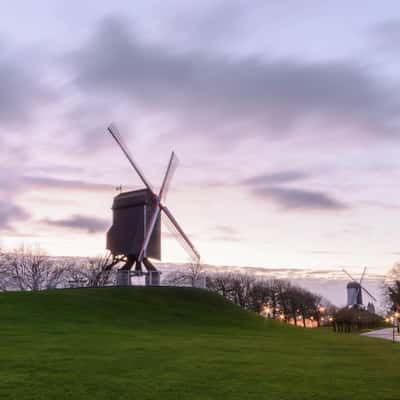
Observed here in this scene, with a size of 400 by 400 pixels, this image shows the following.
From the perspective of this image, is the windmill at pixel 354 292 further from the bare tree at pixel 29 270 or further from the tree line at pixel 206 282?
the bare tree at pixel 29 270

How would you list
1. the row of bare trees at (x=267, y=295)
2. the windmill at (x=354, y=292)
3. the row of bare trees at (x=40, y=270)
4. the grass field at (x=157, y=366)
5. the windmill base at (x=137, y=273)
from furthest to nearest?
the windmill at (x=354, y=292) → the row of bare trees at (x=267, y=295) → the row of bare trees at (x=40, y=270) → the windmill base at (x=137, y=273) → the grass field at (x=157, y=366)

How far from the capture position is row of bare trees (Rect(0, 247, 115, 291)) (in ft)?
317

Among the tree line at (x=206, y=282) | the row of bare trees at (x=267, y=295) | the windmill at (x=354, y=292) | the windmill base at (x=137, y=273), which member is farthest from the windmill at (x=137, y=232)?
the windmill at (x=354, y=292)

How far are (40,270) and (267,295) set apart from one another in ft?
156

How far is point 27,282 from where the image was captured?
3848 inches

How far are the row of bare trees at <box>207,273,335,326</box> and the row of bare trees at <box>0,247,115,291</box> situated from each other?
2582 centimetres

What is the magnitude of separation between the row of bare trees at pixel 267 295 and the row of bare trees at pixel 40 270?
25.8 meters

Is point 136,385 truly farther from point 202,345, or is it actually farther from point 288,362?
point 202,345

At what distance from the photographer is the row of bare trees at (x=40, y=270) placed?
96.6 m

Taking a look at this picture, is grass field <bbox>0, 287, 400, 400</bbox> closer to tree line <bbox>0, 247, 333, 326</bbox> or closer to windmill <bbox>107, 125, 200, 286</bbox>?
windmill <bbox>107, 125, 200, 286</bbox>

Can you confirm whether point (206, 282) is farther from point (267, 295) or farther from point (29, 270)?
point (29, 270)

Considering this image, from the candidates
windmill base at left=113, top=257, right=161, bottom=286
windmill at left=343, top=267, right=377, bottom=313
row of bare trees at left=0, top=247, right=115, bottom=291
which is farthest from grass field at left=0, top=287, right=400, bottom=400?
windmill at left=343, top=267, right=377, bottom=313

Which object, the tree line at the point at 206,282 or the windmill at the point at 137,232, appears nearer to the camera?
the windmill at the point at 137,232

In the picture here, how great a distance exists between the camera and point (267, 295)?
373 feet
